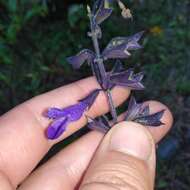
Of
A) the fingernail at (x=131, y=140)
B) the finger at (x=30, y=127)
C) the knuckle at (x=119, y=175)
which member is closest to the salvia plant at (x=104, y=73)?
the fingernail at (x=131, y=140)

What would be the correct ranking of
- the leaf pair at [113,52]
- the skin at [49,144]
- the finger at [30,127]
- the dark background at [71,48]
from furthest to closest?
the dark background at [71,48] < the finger at [30,127] < the skin at [49,144] < the leaf pair at [113,52]

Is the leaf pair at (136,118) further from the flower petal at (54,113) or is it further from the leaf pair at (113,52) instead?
the leaf pair at (113,52)

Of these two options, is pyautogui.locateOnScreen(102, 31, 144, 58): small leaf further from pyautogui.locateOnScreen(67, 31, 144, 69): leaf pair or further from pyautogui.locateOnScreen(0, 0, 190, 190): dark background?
pyautogui.locateOnScreen(0, 0, 190, 190): dark background

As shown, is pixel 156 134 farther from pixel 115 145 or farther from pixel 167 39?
pixel 167 39

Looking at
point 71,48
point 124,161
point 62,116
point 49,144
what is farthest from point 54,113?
point 71,48

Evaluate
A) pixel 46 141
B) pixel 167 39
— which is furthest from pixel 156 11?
pixel 46 141

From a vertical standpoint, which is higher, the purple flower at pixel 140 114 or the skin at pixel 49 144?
the purple flower at pixel 140 114

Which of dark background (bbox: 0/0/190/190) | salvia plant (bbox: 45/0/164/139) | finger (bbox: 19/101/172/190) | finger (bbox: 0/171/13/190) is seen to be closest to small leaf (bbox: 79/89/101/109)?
salvia plant (bbox: 45/0/164/139)

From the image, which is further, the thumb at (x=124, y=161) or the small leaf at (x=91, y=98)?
the small leaf at (x=91, y=98)
